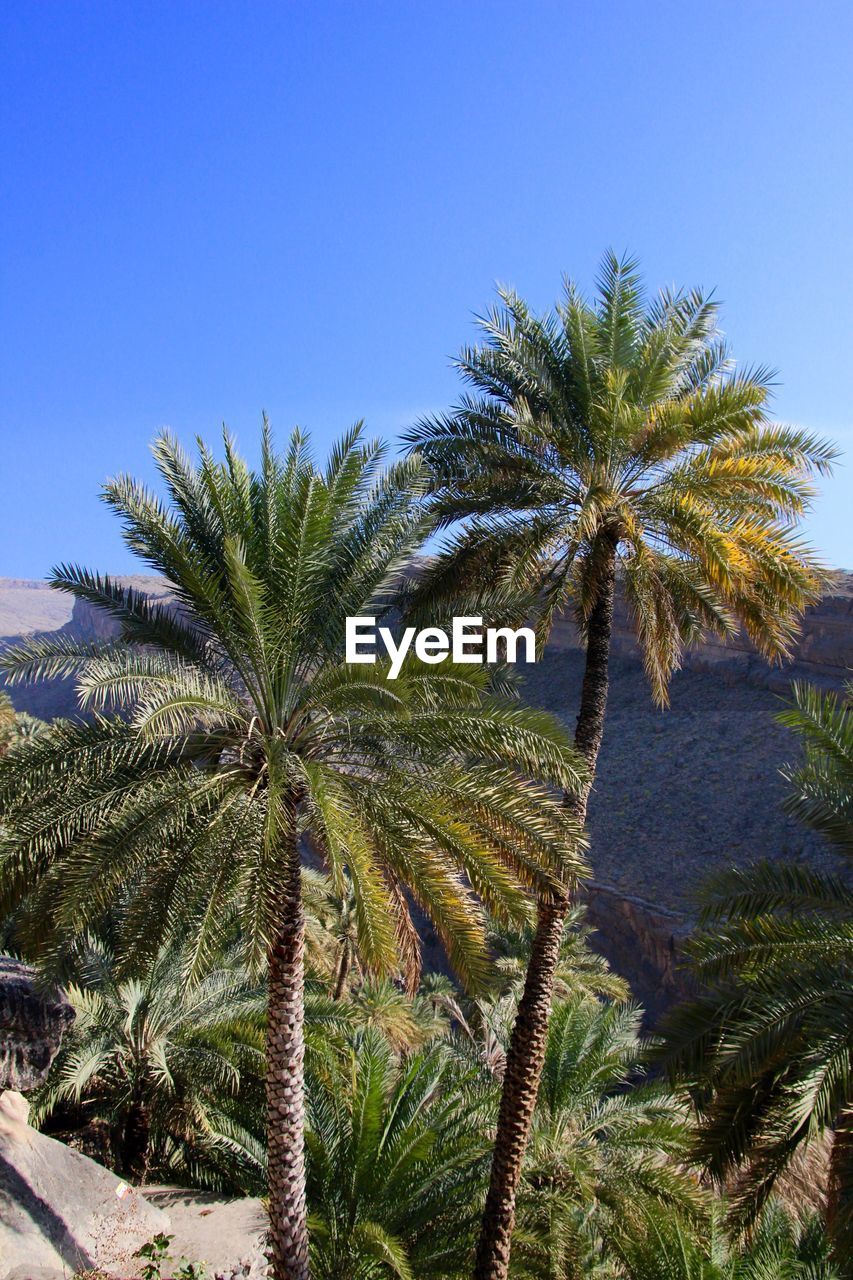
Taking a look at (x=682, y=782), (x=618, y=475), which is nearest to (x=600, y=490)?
(x=618, y=475)

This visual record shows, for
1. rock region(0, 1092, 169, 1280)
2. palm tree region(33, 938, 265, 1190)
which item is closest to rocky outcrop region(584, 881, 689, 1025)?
palm tree region(33, 938, 265, 1190)

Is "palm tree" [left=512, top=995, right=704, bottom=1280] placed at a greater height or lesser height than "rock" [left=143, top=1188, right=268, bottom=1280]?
greater

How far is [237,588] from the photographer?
7957 millimetres

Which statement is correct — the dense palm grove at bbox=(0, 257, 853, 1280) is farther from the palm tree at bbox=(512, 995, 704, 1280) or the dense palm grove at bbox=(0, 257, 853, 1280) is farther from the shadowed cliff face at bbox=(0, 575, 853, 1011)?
the shadowed cliff face at bbox=(0, 575, 853, 1011)

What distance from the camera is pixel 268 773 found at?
323 inches

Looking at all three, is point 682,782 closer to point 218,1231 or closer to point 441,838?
point 218,1231

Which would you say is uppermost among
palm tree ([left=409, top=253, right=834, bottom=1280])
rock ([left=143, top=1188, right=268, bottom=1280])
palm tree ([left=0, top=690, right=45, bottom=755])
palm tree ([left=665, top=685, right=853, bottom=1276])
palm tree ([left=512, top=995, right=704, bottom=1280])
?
palm tree ([left=409, top=253, right=834, bottom=1280])

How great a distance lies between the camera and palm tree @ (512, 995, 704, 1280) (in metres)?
11.3

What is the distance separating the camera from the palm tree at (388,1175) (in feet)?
34.4

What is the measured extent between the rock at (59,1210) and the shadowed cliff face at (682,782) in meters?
16.3

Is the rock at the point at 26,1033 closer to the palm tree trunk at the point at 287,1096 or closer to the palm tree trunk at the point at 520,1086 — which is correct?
the palm tree trunk at the point at 287,1096

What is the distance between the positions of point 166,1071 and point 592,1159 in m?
5.24

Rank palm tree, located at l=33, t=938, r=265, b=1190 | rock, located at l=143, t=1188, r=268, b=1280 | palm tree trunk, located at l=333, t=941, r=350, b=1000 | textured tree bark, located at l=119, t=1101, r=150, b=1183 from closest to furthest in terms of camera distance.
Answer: rock, located at l=143, t=1188, r=268, b=1280, palm tree, located at l=33, t=938, r=265, b=1190, textured tree bark, located at l=119, t=1101, r=150, b=1183, palm tree trunk, located at l=333, t=941, r=350, b=1000

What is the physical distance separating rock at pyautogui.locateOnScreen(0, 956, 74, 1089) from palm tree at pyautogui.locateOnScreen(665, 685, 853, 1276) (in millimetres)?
7227
